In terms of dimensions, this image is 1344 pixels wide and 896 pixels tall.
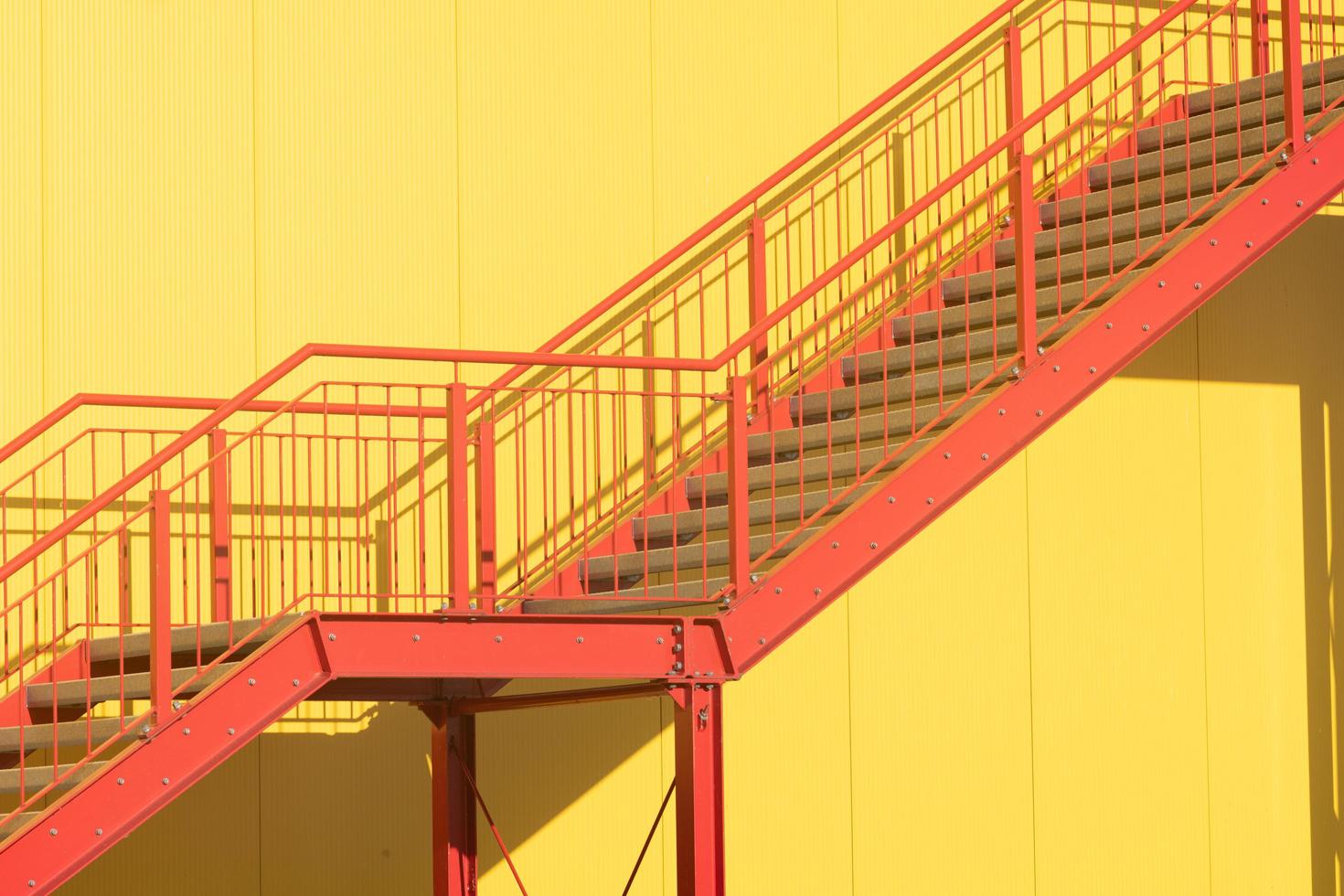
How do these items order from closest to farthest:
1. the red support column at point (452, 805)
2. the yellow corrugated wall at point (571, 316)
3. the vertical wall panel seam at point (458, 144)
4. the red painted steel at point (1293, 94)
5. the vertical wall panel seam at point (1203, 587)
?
the red painted steel at point (1293, 94) → the red support column at point (452, 805) → the yellow corrugated wall at point (571, 316) → the vertical wall panel seam at point (458, 144) → the vertical wall panel seam at point (1203, 587)

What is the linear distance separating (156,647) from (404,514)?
11.3 ft

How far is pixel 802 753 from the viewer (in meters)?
11.9

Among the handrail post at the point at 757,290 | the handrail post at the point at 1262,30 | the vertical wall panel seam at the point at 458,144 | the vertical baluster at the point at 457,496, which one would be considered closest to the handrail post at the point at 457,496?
the vertical baluster at the point at 457,496

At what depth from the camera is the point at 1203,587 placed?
12844 millimetres

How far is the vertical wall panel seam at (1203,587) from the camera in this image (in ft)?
41.8

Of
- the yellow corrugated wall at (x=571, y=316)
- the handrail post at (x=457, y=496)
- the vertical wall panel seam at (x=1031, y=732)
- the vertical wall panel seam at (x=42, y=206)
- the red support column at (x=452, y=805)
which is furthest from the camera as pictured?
the vertical wall panel seam at (x=1031, y=732)

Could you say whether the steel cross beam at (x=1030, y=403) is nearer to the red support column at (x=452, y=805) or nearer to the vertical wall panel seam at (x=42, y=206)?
the red support column at (x=452, y=805)

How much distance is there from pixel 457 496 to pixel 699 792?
1.59 meters

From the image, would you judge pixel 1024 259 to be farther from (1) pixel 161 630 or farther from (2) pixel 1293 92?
(1) pixel 161 630

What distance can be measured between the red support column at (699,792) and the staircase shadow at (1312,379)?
5151 millimetres

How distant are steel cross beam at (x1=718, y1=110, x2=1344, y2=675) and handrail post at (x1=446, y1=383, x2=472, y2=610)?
1.10 meters

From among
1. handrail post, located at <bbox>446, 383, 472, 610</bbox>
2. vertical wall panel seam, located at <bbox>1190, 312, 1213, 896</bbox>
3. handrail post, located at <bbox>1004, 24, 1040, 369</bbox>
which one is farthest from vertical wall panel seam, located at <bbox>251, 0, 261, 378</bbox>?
vertical wall panel seam, located at <bbox>1190, 312, 1213, 896</bbox>

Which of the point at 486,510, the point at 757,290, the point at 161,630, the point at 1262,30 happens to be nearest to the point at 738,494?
the point at 486,510

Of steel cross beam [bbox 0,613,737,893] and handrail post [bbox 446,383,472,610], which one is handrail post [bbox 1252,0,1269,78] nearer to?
steel cross beam [bbox 0,613,737,893]
